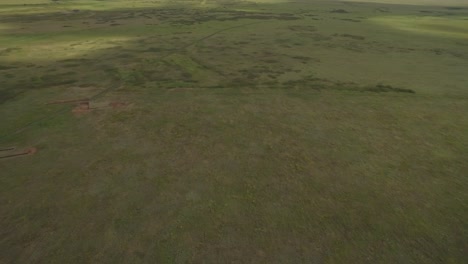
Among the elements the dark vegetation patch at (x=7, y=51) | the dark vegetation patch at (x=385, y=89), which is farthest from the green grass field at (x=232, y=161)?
the dark vegetation patch at (x=7, y=51)

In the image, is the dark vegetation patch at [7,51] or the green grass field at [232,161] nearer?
the green grass field at [232,161]

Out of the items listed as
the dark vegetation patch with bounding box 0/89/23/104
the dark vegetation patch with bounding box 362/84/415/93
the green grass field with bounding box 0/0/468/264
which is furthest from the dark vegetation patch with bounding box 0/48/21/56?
the dark vegetation patch with bounding box 362/84/415/93

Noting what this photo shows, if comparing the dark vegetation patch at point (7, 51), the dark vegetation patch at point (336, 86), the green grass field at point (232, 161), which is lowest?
the green grass field at point (232, 161)

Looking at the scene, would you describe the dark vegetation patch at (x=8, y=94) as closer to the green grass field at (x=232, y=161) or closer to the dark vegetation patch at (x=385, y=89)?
the green grass field at (x=232, y=161)

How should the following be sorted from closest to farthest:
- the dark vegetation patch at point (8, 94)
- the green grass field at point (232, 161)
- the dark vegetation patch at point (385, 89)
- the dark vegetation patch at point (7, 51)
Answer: the green grass field at point (232, 161)
the dark vegetation patch at point (8, 94)
the dark vegetation patch at point (385, 89)
the dark vegetation patch at point (7, 51)

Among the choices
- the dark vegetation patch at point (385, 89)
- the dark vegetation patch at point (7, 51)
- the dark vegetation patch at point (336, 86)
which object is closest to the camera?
the dark vegetation patch at point (385, 89)

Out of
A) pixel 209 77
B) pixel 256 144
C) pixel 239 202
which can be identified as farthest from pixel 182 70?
pixel 239 202

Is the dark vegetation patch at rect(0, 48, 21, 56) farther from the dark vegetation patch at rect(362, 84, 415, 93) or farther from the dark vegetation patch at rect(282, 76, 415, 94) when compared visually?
the dark vegetation patch at rect(362, 84, 415, 93)

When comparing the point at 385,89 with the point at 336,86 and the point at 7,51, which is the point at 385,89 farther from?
the point at 7,51

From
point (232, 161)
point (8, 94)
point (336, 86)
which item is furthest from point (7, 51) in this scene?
point (336, 86)
